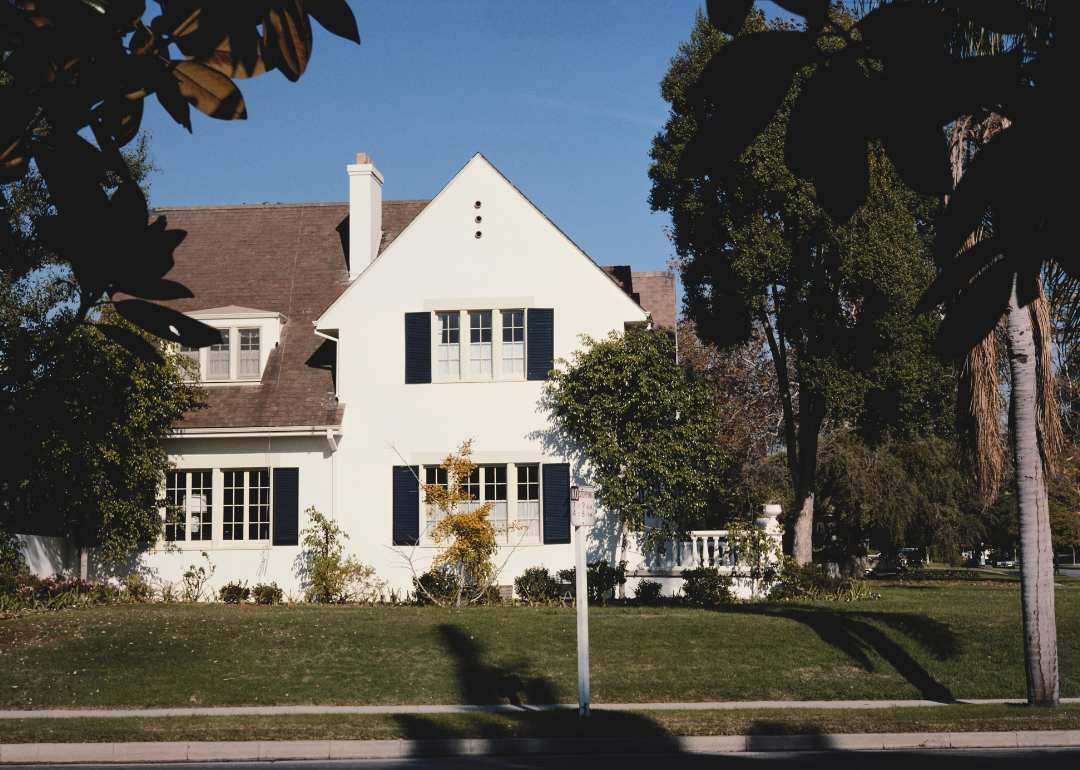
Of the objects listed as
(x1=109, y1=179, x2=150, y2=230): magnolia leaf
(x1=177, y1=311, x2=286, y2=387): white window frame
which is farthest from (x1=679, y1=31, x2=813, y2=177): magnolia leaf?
(x1=177, y1=311, x2=286, y2=387): white window frame

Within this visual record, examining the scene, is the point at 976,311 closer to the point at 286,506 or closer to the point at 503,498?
the point at 503,498

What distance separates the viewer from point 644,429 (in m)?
19.6

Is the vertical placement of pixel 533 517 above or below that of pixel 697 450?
below

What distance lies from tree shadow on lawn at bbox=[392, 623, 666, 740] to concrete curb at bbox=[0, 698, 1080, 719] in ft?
1.11

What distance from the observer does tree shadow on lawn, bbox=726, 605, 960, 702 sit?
43.9 feet

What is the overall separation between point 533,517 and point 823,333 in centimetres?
711

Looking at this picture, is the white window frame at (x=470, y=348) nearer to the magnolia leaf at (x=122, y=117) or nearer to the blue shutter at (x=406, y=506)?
the blue shutter at (x=406, y=506)

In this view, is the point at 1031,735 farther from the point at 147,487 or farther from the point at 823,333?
the point at 147,487

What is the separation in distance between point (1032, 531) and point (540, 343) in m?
10.8

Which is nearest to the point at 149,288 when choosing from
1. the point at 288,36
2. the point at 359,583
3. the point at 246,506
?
the point at 288,36

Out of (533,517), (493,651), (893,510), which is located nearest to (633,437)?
(533,517)

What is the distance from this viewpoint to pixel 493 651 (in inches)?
563

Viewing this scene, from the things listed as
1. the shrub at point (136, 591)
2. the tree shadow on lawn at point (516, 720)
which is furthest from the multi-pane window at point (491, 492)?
the tree shadow on lawn at point (516, 720)

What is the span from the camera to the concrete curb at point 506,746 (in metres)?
10.1
